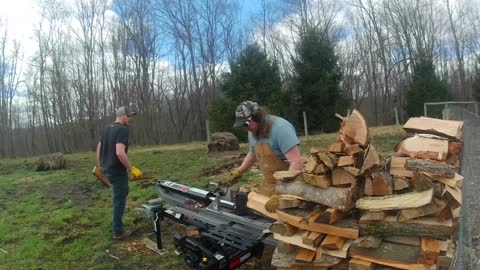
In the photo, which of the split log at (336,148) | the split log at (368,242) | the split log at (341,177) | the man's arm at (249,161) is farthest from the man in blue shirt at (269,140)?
the split log at (368,242)

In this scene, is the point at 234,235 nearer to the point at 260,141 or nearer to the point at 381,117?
the point at 260,141

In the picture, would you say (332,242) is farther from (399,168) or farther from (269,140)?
(269,140)

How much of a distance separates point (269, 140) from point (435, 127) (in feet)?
6.73

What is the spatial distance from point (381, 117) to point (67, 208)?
3732 centimetres

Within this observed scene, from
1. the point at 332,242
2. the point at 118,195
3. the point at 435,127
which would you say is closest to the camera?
the point at 332,242

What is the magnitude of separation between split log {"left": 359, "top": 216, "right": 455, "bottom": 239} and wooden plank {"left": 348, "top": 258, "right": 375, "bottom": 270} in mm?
197

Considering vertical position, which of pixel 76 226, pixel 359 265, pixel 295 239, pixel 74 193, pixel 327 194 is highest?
pixel 327 194

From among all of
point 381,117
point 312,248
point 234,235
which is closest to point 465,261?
point 312,248

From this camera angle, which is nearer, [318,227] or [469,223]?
[318,227]

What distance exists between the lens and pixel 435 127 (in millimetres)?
4656

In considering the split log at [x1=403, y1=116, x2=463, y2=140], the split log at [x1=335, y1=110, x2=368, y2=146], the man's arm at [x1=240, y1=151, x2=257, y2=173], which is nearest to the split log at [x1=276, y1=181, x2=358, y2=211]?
the split log at [x1=335, y1=110, x2=368, y2=146]

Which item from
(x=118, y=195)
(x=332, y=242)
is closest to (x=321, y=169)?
(x=332, y=242)

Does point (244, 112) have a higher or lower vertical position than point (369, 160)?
higher

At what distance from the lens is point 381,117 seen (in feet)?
134
